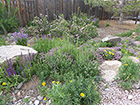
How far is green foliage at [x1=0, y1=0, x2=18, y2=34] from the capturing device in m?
5.86

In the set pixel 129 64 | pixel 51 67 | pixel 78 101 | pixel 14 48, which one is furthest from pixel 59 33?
pixel 78 101

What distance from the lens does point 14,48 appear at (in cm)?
355

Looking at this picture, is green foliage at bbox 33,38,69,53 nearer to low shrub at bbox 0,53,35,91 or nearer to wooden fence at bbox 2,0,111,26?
low shrub at bbox 0,53,35,91

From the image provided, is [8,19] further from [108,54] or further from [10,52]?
[108,54]

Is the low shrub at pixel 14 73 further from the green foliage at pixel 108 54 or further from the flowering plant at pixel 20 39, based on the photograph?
the green foliage at pixel 108 54

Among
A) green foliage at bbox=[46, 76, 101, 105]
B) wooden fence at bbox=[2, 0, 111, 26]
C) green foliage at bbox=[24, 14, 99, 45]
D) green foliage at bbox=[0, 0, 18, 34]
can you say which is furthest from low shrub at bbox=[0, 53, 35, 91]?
wooden fence at bbox=[2, 0, 111, 26]

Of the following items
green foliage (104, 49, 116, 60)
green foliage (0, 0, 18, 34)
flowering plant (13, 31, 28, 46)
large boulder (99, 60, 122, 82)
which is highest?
green foliage (0, 0, 18, 34)

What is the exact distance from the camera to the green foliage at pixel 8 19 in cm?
586

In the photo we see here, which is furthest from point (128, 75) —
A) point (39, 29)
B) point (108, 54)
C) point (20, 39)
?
point (39, 29)

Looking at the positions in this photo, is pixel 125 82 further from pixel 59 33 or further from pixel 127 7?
pixel 127 7

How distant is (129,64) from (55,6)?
6195mm

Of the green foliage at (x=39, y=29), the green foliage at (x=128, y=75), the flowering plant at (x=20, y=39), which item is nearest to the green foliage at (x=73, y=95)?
the green foliage at (x=128, y=75)

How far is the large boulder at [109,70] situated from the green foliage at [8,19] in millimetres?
4442

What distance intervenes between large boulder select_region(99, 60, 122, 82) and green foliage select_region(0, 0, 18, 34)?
4442 mm
